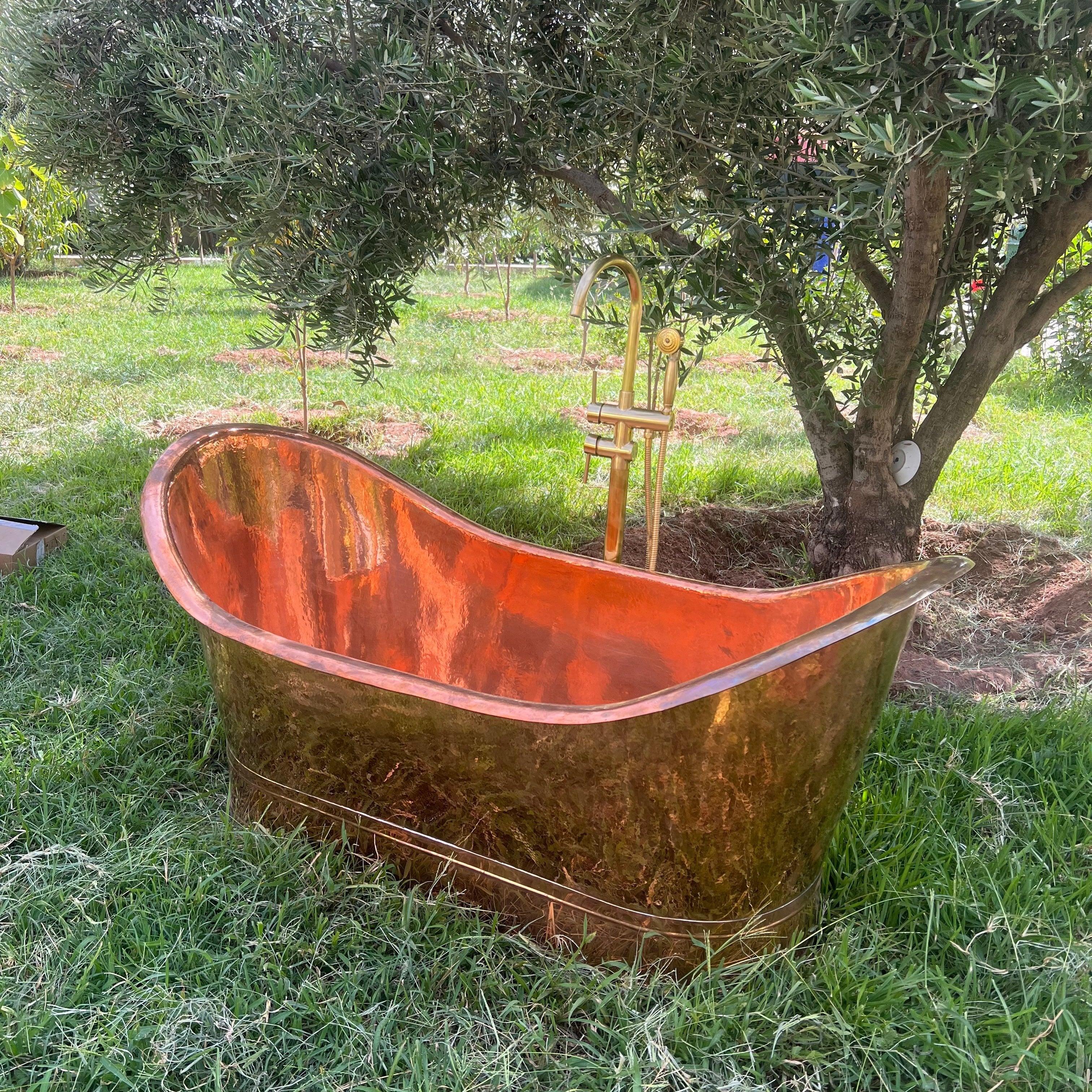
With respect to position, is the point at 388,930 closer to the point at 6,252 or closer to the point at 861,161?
the point at 861,161

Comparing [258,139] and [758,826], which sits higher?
[258,139]

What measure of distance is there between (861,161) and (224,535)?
56.3 inches

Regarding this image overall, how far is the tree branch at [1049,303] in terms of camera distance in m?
2.15

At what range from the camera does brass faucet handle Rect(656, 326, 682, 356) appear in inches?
60.1

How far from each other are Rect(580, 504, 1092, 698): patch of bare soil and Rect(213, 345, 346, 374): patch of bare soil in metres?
3.24

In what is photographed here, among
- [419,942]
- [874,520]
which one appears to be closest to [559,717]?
[419,942]

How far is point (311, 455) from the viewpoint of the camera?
2.01m

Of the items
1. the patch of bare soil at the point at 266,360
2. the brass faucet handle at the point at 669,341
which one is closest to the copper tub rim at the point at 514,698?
the brass faucet handle at the point at 669,341

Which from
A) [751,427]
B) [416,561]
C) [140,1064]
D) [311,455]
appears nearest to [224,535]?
[311,455]

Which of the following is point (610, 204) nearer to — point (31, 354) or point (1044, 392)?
point (1044, 392)

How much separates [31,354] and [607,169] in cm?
451

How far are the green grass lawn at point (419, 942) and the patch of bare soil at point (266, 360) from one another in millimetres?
3240

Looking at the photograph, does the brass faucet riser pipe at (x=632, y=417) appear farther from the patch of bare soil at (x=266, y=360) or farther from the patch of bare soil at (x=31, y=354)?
the patch of bare soil at (x=31, y=354)

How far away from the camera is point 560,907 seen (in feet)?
4.47
